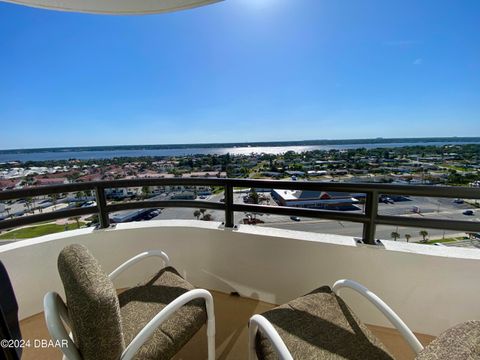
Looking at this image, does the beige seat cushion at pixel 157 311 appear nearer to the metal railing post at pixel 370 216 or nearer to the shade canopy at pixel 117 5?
the metal railing post at pixel 370 216

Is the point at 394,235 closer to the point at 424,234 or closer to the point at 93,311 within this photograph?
the point at 424,234

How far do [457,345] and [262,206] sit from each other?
51.4 inches

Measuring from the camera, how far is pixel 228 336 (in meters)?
1.52

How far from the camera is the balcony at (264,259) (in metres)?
1.41

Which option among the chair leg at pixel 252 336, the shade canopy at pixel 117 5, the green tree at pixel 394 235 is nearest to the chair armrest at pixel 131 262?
the chair leg at pixel 252 336

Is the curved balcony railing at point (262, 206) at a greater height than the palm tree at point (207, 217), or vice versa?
the curved balcony railing at point (262, 206)

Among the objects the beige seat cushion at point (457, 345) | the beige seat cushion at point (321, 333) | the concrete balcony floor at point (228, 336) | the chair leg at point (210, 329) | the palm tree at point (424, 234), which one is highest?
the beige seat cushion at point (457, 345)

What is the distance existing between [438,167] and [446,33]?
1956 millimetres

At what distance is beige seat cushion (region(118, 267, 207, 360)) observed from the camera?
941 mm

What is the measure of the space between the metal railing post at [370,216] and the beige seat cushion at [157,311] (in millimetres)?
1321

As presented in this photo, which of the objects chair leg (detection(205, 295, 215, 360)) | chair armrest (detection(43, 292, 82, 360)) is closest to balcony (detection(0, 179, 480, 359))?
chair leg (detection(205, 295, 215, 360))

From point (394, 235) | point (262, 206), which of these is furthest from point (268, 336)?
point (394, 235)

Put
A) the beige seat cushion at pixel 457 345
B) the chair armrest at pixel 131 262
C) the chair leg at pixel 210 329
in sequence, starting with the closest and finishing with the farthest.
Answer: the beige seat cushion at pixel 457 345, the chair leg at pixel 210 329, the chair armrest at pixel 131 262

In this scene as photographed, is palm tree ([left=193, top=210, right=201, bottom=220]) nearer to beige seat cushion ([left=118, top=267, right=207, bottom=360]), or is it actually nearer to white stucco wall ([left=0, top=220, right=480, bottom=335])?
white stucco wall ([left=0, top=220, right=480, bottom=335])
